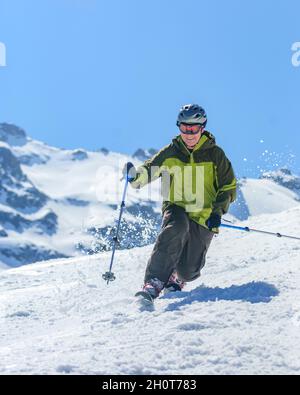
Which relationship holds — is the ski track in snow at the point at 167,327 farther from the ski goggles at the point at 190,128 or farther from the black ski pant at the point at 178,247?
the ski goggles at the point at 190,128

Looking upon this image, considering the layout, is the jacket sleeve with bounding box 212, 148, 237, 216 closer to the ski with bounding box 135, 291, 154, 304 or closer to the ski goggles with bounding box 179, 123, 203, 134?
the ski goggles with bounding box 179, 123, 203, 134

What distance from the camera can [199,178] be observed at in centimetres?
768

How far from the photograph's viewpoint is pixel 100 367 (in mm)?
4121

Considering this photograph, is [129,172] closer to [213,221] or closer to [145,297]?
[213,221]

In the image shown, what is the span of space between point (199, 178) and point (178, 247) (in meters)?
1.02

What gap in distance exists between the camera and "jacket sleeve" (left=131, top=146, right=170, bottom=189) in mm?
7910

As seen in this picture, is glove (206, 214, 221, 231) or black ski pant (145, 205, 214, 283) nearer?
black ski pant (145, 205, 214, 283)

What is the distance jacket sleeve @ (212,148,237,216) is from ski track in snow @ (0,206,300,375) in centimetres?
106

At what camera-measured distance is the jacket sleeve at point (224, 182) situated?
7584 mm

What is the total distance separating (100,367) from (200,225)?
149 inches

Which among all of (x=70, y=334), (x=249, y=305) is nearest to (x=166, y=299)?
(x=249, y=305)

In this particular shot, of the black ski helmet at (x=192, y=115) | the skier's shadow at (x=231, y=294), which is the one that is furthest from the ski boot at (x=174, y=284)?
the black ski helmet at (x=192, y=115)

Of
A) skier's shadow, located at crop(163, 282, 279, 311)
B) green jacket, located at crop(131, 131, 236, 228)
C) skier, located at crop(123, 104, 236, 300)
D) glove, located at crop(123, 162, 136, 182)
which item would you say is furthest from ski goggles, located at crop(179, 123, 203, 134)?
skier's shadow, located at crop(163, 282, 279, 311)

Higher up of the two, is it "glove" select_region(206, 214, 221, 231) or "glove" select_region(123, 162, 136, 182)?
"glove" select_region(123, 162, 136, 182)
